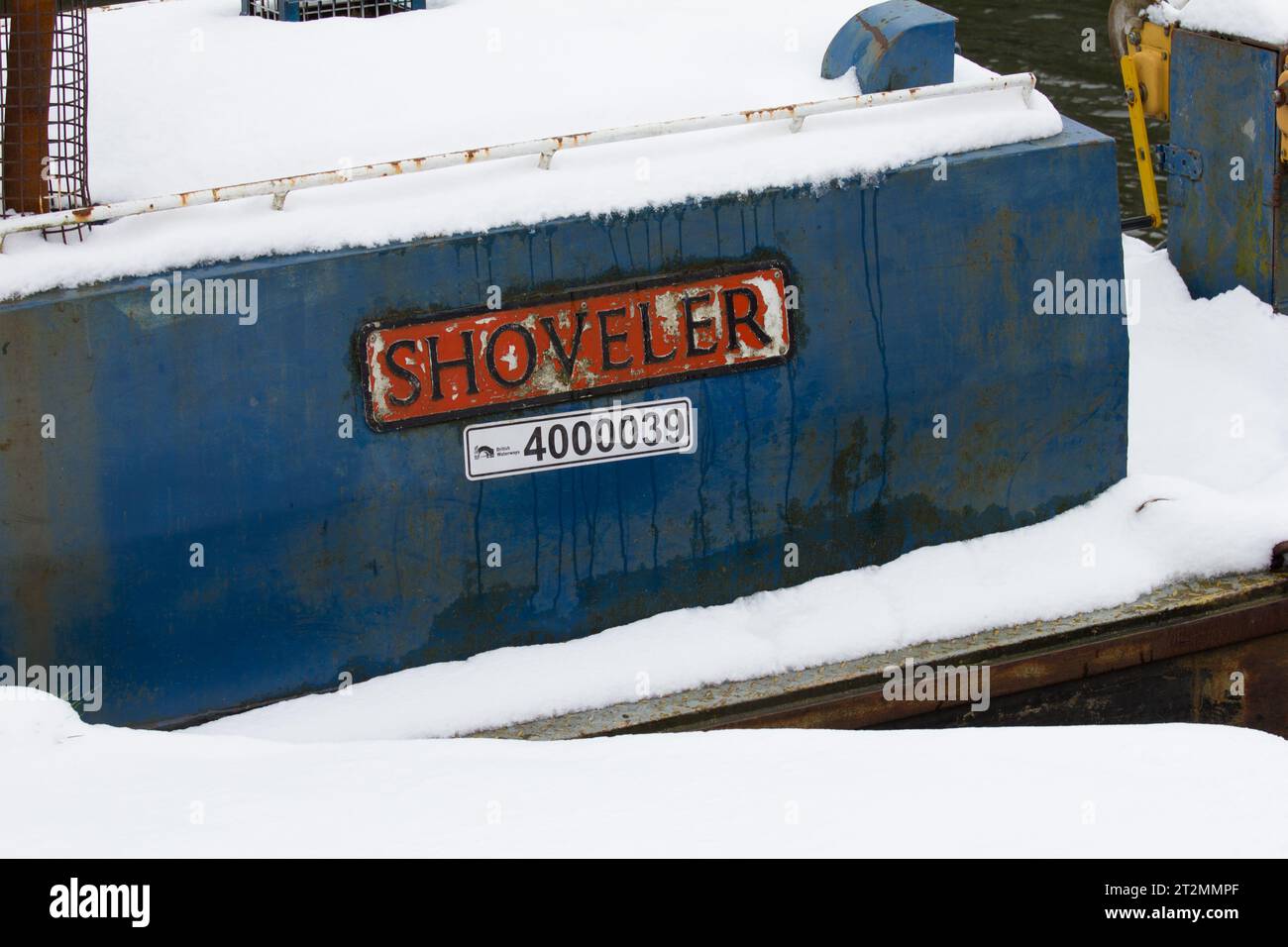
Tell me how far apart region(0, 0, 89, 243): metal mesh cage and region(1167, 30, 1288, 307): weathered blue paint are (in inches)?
147

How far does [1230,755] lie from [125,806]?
2.37 metres

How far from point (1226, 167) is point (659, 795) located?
355 cm

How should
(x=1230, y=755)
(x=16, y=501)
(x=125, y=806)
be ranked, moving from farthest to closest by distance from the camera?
(x=16, y=501)
(x=1230, y=755)
(x=125, y=806)

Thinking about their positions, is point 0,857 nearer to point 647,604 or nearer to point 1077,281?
point 647,604

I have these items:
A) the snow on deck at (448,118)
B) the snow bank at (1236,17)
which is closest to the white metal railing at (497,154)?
the snow on deck at (448,118)

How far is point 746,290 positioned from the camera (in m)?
4.39

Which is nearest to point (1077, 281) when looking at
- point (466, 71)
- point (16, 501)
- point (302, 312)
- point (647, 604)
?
point (647, 604)

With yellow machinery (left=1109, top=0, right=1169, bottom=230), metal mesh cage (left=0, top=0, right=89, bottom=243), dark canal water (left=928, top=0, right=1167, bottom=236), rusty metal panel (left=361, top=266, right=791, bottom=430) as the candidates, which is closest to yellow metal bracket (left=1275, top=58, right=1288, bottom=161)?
yellow machinery (left=1109, top=0, right=1169, bottom=230)

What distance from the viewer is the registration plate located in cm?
427

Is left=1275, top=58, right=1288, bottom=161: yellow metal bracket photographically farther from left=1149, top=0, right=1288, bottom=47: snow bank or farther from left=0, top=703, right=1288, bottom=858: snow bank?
left=0, top=703, right=1288, bottom=858: snow bank

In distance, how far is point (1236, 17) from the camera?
5613mm

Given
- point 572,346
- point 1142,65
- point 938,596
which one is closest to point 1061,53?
point 1142,65

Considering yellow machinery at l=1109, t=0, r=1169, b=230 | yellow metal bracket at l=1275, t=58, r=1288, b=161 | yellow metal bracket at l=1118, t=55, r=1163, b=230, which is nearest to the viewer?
yellow metal bracket at l=1275, t=58, r=1288, b=161

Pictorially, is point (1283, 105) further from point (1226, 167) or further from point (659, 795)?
point (659, 795)
